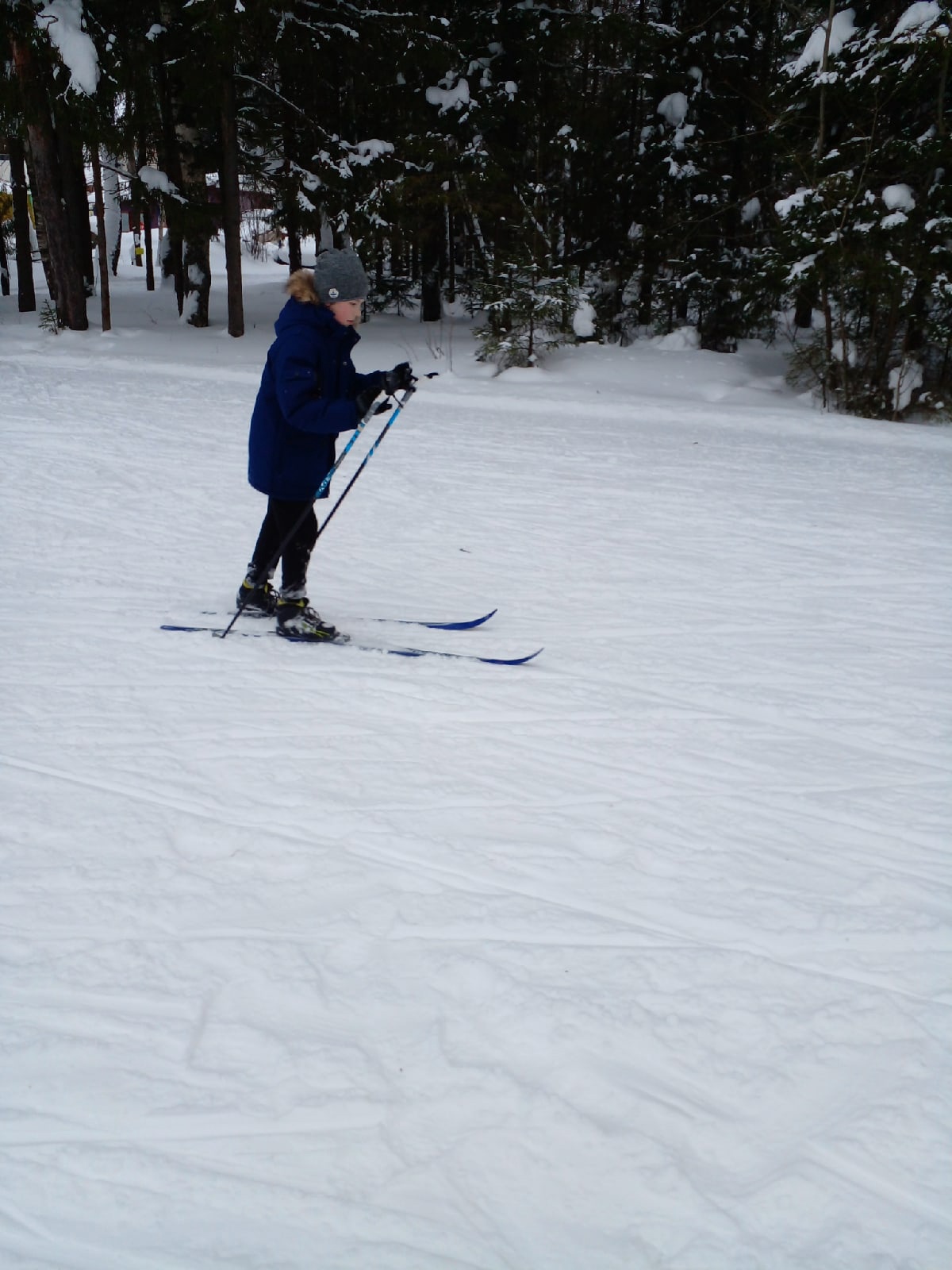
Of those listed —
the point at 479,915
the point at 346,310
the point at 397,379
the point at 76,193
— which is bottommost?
the point at 479,915

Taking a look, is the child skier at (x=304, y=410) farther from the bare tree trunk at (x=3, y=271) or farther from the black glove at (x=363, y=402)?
the bare tree trunk at (x=3, y=271)

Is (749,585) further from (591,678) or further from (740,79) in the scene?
(740,79)

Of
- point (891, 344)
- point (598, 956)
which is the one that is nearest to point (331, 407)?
point (598, 956)

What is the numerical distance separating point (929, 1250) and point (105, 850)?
92.0 inches

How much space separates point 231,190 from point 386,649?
1453 centimetres

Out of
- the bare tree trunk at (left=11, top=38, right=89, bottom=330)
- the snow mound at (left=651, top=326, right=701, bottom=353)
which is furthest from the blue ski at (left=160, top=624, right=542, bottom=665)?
the bare tree trunk at (left=11, top=38, right=89, bottom=330)

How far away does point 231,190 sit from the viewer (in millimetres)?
16188

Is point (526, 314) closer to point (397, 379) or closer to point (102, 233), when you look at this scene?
point (102, 233)

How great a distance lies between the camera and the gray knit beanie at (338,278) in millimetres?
4047

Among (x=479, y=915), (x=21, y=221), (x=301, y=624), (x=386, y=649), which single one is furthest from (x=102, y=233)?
(x=479, y=915)

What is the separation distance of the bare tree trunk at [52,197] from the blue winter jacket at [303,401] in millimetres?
14234

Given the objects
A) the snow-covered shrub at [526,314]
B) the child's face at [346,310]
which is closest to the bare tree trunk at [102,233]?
the snow-covered shrub at [526,314]

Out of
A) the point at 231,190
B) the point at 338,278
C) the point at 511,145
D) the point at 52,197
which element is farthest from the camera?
the point at 511,145

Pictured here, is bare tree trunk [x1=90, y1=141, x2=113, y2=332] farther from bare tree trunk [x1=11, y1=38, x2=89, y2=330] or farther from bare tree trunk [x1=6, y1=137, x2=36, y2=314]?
bare tree trunk [x1=6, y1=137, x2=36, y2=314]
